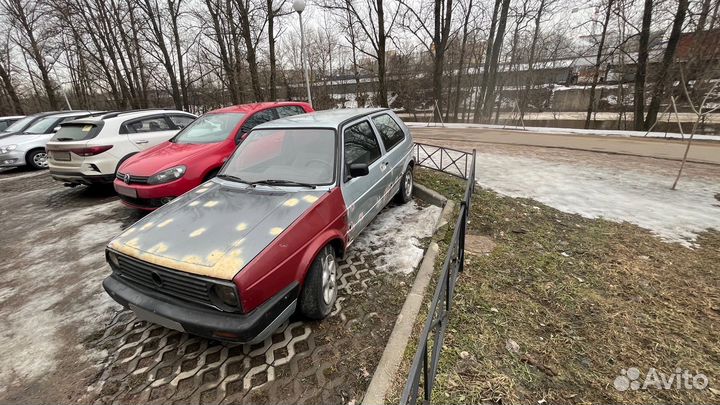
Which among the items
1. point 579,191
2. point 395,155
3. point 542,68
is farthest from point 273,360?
point 542,68

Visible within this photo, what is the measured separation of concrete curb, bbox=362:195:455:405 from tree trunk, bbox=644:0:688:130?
1777 cm

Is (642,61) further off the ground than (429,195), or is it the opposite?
(642,61)

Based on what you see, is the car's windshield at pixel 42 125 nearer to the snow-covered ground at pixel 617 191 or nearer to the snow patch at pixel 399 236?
the snow patch at pixel 399 236

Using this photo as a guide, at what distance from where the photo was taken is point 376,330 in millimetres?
2770

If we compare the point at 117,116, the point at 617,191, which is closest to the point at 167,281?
the point at 117,116

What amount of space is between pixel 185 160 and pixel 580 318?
531cm

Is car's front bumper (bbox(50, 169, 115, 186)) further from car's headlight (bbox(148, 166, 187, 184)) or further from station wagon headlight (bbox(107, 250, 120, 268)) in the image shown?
station wagon headlight (bbox(107, 250, 120, 268))

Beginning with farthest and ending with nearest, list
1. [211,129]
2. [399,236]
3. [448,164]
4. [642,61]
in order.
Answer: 1. [642,61]
2. [448,164]
3. [211,129]
4. [399,236]

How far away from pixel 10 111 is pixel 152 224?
A: 37417 mm

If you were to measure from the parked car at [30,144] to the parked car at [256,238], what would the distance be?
939cm

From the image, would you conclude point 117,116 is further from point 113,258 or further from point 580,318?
point 580,318

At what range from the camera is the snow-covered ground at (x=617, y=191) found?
189 inches

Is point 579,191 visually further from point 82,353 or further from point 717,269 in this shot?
point 82,353

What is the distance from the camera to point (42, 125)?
9.79 meters
